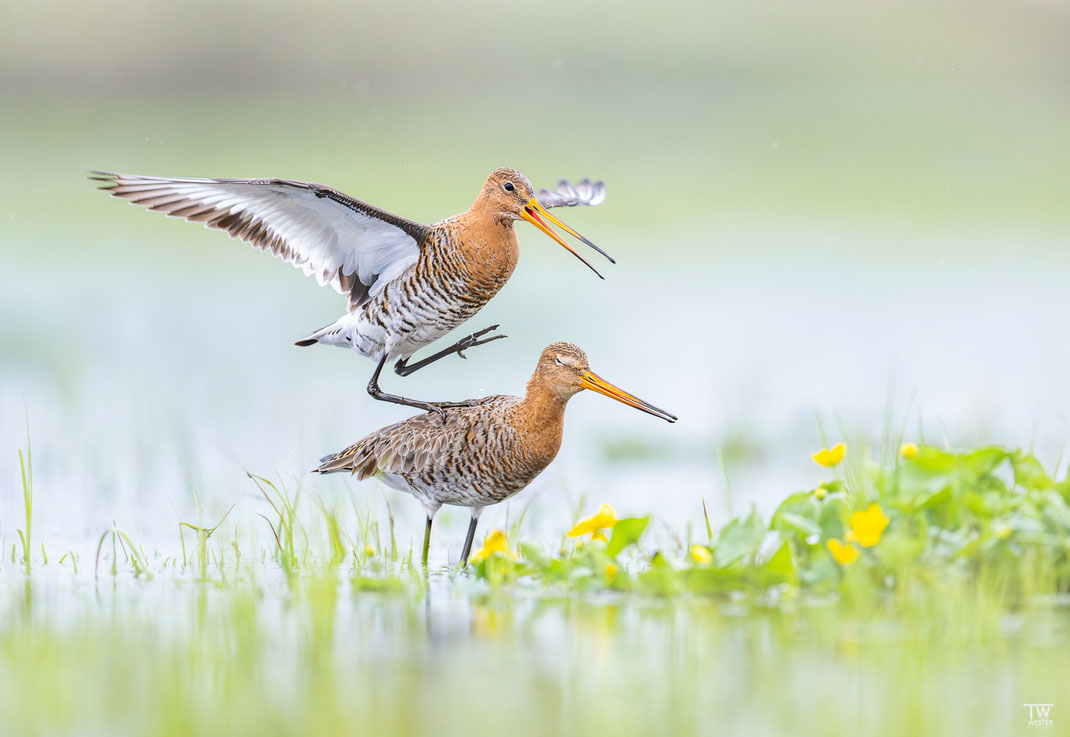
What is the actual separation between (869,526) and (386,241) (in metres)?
3.05

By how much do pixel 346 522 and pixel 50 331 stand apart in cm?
563

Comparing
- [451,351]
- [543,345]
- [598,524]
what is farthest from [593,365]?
[598,524]

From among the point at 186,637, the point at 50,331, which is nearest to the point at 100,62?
the point at 50,331

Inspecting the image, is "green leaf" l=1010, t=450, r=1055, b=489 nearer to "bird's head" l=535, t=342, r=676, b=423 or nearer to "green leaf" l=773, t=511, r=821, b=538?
"green leaf" l=773, t=511, r=821, b=538

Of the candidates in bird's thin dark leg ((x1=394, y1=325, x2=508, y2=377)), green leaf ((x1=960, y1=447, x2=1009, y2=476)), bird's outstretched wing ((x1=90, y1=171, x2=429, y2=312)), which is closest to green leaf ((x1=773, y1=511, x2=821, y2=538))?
green leaf ((x1=960, y1=447, x2=1009, y2=476))

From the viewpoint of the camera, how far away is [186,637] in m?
4.95

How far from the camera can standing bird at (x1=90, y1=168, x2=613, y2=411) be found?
7082 mm

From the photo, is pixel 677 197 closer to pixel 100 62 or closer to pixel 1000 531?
pixel 100 62

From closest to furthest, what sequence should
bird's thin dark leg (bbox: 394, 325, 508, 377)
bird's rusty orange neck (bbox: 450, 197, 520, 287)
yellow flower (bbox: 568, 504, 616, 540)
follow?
yellow flower (bbox: 568, 504, 616, 540) → bird's rusty orange neck (bbox: 450, 197, 520, 287) → bird's thin dark leg (bbox: 394, 325, 508, 377)

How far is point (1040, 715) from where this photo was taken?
4.12 m

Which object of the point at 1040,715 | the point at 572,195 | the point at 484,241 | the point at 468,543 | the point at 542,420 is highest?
the point at 572,195

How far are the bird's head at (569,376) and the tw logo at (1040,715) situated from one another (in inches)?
113

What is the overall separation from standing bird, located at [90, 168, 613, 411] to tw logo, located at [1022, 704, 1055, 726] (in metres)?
3.43

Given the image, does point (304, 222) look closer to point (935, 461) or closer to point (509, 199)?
point (509, 199)
